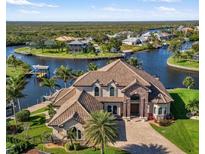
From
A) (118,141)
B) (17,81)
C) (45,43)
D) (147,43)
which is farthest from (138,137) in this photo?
(147,43)

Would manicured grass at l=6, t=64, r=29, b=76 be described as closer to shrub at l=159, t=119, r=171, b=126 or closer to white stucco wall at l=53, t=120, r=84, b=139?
white stucco wall at l=53, t=120, r=84, b=139

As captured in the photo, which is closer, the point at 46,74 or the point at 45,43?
the point at 46,74

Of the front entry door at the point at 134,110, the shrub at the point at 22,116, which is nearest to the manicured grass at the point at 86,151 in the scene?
the shrub at the point at 22,116

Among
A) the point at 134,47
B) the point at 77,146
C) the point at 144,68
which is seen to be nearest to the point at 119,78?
the point at 77,146

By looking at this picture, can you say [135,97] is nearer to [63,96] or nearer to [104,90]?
[104,90]

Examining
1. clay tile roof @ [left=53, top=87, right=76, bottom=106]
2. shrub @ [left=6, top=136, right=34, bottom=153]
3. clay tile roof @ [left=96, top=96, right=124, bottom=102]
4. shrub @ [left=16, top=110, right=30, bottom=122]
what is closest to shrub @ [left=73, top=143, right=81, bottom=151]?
shrub @ [left=6, top=136, right=34, bottom=153]
